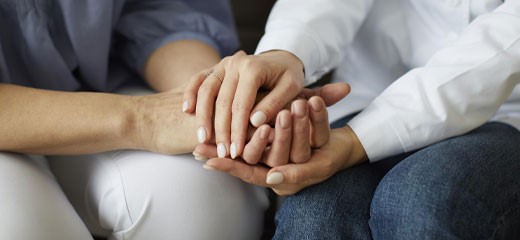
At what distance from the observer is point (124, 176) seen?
32.0 inches

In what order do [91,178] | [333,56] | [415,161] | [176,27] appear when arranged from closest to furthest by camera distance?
[415,161] < [91,178] < [333,56] < [176,27]

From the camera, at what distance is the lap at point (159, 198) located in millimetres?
788

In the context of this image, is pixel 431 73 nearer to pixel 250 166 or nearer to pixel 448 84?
pixel 448 84

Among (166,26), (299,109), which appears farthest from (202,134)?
(166,26)

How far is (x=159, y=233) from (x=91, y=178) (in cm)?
14

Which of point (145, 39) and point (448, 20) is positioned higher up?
point (448, 20)

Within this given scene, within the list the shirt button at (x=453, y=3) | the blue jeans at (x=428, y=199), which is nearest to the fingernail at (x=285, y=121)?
the blue jeans at (x=428, y=199)

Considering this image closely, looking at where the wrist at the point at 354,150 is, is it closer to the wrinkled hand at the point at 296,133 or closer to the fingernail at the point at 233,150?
the wrinkled hand at the point at 296,133

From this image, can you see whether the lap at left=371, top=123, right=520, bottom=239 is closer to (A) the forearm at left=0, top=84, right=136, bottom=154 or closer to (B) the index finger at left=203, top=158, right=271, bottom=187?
(B) the index finger at left=203, top=158, right=271, bottom=187

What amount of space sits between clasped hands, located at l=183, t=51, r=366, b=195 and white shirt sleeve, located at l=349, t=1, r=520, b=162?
45 millimetres

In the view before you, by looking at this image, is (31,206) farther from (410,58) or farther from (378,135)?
(410,58)

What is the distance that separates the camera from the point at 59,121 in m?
0.80

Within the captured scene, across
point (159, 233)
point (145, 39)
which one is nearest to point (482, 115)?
point (159, 233)

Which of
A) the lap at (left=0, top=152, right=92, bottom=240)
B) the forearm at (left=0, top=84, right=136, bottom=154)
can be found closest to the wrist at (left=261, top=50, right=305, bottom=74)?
the forearm at (left=0, top=84, right=136, bottom=154)
